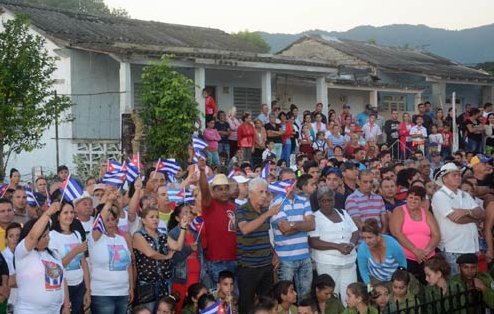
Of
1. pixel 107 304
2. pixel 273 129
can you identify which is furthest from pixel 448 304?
pixel 273 129

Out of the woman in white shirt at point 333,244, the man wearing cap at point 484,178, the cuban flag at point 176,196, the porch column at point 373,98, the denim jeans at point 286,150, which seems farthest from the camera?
the porch column at point 373,98

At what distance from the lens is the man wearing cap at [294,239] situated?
8.88 m

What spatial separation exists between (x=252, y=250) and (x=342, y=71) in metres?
19.1

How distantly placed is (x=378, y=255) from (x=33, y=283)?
3.87 m

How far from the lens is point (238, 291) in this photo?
8875mm

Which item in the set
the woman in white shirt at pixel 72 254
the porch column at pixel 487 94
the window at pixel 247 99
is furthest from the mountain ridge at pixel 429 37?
the woman in white shirt at pixel 72 254

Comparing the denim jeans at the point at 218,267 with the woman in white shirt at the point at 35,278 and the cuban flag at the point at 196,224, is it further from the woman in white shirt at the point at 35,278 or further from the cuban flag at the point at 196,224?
the woman in white shirt at the point at 35,278

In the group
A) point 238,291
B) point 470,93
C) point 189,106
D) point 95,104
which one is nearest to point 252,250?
point 238,291

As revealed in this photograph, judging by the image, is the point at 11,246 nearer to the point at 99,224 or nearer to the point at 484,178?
the point at 99,224

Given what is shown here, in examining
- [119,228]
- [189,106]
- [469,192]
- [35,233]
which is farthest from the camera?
[189,106]

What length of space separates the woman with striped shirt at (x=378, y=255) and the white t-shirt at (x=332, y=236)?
204 mm

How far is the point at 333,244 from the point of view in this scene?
9.00 metres

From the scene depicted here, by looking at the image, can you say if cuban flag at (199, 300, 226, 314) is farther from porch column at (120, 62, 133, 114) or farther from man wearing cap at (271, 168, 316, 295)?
porch column at (120, 62, 133, 114)

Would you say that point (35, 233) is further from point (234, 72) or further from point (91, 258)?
point (234, 72)
